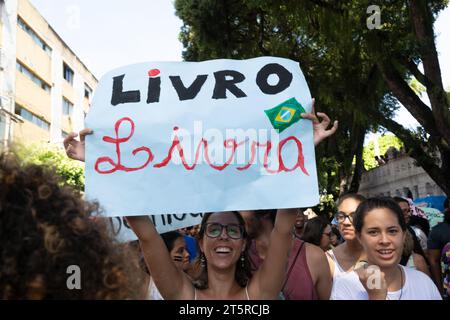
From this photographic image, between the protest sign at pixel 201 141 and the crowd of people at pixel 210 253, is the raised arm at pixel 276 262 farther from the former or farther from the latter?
the protest sign at pixel 201 141

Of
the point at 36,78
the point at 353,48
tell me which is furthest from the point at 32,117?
the point at 353,48

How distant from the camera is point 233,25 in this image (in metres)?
10.9

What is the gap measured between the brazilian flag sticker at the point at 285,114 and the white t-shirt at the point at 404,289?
815 mm

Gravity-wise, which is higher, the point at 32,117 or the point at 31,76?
the point at 31,76

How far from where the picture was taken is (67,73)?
Answer: 31.0 metres

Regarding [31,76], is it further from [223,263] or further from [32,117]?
[223,263]

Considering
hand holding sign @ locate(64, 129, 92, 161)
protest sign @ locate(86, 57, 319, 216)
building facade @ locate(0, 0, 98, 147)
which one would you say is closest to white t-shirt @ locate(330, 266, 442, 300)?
protest sign @ locate(86, 57, 319, 216)

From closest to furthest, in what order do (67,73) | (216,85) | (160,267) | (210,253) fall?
(160,267) < (210,253) < (216,85) < (67,73)

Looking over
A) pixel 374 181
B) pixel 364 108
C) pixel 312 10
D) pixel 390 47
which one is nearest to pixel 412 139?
pixel 364 108

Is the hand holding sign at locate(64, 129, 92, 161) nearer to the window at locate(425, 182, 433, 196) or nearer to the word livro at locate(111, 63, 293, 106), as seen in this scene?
the word livro at locate(111, 63, 293, 106)

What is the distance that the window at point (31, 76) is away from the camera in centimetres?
2353

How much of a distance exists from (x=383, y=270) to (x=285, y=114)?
889 millimetres

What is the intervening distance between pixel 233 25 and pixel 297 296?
908 cm

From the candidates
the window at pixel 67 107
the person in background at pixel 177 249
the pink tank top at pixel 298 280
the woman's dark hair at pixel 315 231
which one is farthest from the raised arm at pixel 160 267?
the window at pixel 67 107
